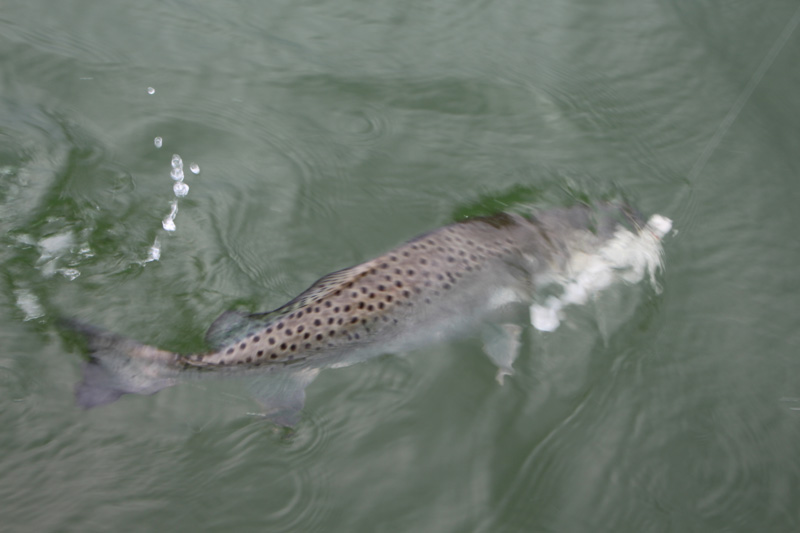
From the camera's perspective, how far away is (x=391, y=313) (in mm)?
4371

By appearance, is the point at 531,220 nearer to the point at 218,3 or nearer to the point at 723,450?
the point at 723,450

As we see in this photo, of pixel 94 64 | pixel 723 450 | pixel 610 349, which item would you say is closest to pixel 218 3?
pixel 94 64

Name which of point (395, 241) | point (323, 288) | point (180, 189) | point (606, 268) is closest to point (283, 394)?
point (323, 288)

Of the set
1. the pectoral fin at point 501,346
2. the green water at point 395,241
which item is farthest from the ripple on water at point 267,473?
the pectoral fin at point 501,346

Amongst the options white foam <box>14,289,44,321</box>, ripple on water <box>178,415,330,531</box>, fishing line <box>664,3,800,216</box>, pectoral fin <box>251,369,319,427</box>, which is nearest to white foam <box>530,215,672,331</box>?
fishing line <box>664,3,800,216</box>

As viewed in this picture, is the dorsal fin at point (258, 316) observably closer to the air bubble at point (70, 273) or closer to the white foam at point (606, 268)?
the air bubble at point (70, 273)

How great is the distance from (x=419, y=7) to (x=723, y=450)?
5.28 meters

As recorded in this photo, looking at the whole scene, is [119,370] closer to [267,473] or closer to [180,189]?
[267,473]

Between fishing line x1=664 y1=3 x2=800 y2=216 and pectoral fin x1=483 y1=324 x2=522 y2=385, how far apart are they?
232cm

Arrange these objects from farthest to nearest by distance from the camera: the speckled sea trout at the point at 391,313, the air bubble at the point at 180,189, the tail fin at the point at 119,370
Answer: the air bubble at the point at 180,189 < the speckled sea trout at the point at 391,313 < the tail fin at the point at 119,370

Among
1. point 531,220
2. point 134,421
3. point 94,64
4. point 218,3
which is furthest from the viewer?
point 218,3

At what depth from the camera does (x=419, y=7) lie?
7.55 m

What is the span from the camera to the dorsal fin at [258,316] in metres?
4.31

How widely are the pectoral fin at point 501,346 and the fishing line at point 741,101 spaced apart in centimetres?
232
